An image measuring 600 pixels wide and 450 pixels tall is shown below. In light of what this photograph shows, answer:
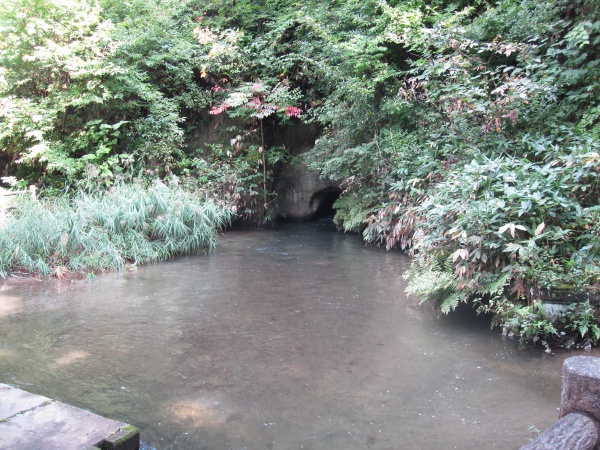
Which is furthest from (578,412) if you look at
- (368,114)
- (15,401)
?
(368,114)

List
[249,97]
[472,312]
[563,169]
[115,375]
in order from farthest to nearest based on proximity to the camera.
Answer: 1. [249,97]
2. [472,312]
3. [563,169]
4. [115,375]

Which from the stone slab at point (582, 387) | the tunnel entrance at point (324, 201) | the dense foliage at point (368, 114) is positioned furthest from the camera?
the tunnel entrance at point (324, 201)

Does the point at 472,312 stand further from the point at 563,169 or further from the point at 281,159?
the point at 281,159

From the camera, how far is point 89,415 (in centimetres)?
273

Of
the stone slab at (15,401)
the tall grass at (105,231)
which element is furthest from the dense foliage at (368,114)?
the stone slab at (15,401)

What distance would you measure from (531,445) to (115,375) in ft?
9.79

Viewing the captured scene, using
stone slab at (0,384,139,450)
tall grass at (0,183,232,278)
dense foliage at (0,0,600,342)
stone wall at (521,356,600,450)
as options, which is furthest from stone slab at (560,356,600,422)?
tall grass at (0,183,232,278)

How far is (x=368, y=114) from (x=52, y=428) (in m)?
7.47

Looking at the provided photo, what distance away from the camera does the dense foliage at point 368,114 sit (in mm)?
4488

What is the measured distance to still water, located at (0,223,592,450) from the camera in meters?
3.04

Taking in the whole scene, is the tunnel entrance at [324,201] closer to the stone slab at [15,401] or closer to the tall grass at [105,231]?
the tall grass at [105,231]

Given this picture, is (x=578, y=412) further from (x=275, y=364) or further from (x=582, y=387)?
(x=275, y=364)

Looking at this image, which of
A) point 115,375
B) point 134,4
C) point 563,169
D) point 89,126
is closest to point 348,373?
point 115,375

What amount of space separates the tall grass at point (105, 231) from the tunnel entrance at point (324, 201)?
3370mm
